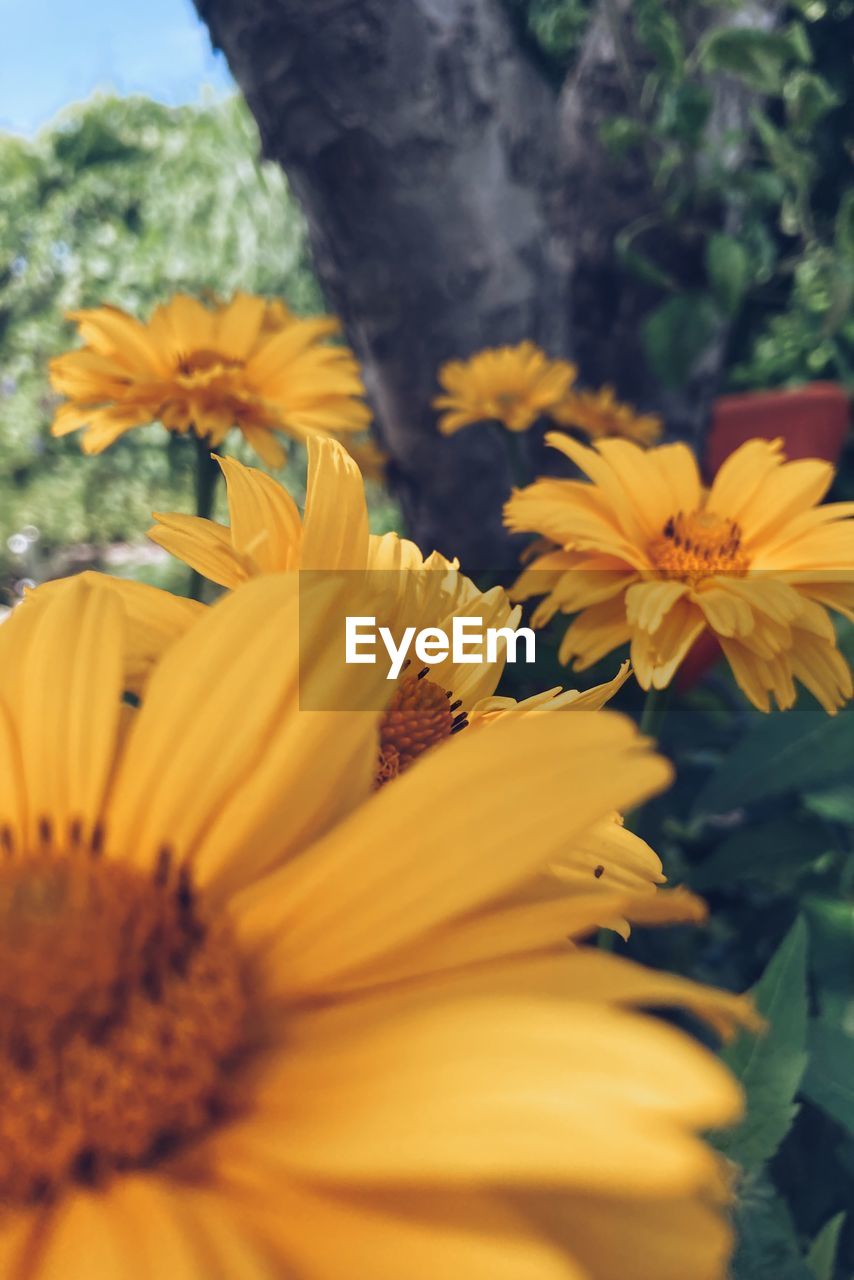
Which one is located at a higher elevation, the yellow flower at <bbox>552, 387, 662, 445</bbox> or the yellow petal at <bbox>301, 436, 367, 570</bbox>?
the yellow flower at <bbox>552, 387, 662, 445</bbox>

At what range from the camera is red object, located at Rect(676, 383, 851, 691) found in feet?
6.57

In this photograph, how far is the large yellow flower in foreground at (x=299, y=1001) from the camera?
190 millimetres

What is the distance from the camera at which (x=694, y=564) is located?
2.30 ft

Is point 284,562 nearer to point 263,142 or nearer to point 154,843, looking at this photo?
point 154,843

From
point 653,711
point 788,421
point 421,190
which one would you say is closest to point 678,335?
point 421,190

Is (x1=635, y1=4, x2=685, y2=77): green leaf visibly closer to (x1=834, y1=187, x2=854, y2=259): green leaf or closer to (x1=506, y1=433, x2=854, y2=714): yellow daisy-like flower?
(x1=834, y1=187, x2=854, y2=259): green leaf

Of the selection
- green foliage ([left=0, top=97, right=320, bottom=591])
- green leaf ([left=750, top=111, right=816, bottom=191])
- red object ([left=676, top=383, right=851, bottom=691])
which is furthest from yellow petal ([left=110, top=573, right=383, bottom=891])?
green foliage ([left=0, top=97, right=320, bottom=591])

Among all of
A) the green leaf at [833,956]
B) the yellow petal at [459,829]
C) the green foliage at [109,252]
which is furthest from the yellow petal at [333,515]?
the green foliage at [109,252]

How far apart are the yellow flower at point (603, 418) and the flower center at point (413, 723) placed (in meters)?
0.87

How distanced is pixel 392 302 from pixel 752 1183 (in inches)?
42.2

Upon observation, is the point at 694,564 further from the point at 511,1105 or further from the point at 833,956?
the point at 511,1105

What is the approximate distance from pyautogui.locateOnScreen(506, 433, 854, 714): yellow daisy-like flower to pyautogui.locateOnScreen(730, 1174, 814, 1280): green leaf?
0.85 feet

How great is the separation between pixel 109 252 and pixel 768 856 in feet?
14.7

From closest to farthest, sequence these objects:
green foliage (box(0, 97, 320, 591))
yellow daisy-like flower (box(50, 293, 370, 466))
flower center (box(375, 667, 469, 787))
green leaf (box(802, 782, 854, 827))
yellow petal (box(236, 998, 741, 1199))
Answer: yellow petal (box(236, 998, 741, 1199)) < flower center (box(375, 667, 469, 787)) < yellow daisy-like flower (box(50, 293, 370, 466)) < green leaf (box(802, 782, 854, 827)) < green foliage (box(0, 97, 320, 591))
